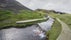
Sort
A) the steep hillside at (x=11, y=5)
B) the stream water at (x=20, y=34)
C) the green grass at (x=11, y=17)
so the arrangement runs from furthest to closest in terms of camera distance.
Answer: the steep hillside at (x=11, y=5) → the green grass at (x=11, y=17) → the stream water at (x=20, y=34)

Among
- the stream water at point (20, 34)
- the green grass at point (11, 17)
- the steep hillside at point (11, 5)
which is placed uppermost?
the steep hillside at point (11, 5)

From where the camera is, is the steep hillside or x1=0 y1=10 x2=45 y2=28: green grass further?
the steep hillside

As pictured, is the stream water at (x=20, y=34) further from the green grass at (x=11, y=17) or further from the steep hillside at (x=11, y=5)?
the steep hillside at (x=11, y=5)

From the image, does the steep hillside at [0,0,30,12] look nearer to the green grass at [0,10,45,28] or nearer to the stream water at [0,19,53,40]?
the green grass at [0,10,45,28]

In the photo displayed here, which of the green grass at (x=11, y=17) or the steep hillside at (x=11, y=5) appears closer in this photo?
the green grass at (x=11, y=17)

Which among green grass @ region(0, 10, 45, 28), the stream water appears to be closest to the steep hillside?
green grass @ region(0, 10, 45, 28)

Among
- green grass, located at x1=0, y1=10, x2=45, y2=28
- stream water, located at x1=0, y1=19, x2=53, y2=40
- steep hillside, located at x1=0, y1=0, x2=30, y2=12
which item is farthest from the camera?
steep hillside, located at x1=0, y1=0, x2=30, y2=12

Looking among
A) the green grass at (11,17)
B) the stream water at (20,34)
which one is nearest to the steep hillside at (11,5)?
the green grass at (11,17)

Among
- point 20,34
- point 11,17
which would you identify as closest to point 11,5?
point 11,17

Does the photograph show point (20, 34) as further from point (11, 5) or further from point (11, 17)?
point (11, 5)

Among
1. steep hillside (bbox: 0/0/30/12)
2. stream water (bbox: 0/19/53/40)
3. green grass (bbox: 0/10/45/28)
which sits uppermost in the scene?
steep hillside (bbox: 0/0/30/12)

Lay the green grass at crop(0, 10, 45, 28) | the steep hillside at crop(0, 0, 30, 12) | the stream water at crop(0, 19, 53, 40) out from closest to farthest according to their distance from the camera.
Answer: the stream water at crop(0, 19, 53, 40)
the green grass at crop(0, 10, 45, 28)
the steep hillside at crop(0, 0, 30, 12)
